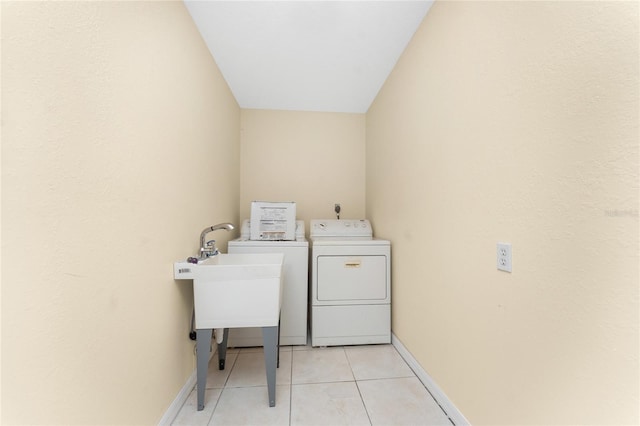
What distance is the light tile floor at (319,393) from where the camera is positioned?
1416 millimetres

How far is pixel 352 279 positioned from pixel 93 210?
1783 mm

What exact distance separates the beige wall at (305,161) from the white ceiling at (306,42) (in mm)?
381

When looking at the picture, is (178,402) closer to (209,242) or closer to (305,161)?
(209,242)

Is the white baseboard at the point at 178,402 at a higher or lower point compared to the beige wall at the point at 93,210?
lower

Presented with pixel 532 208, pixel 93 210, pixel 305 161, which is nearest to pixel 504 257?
pixel 532 208

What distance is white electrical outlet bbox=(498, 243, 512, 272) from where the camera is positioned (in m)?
1.02

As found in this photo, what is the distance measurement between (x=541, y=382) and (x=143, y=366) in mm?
1511

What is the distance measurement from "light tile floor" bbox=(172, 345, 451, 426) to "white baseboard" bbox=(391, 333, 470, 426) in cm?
3

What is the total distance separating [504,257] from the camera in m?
1.04

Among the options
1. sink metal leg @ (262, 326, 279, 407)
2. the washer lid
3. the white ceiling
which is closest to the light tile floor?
sink metal leg @ (262, 326, 279, 407)

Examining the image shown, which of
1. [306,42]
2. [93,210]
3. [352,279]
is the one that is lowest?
[352,279]

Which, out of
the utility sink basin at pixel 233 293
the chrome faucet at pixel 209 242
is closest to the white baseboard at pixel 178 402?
the utility sink basin at pixel 233 293

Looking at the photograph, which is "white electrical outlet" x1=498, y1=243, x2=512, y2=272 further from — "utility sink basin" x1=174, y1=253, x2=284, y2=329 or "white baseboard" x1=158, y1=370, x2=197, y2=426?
"white baseboard" x1=158, y1=370, x2=197, y2=426

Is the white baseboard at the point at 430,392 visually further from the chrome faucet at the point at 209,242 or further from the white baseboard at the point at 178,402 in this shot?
the chrome faucet at the point at 209,242
